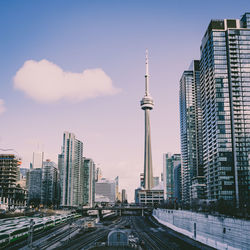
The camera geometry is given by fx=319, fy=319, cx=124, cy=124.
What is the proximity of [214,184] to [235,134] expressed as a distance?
31.5 metres

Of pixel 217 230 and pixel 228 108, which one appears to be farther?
pixel 228 108

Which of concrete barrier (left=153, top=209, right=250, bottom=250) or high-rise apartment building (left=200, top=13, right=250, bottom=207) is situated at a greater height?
high-rise apartment building (left=200, top=13, right=250, bottom=207)

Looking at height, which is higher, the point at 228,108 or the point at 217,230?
the point at 228,108

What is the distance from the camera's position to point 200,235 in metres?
98.9

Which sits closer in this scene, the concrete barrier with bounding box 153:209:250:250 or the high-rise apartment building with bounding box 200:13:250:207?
the concrete barrier with bounding box 153:209:250:250

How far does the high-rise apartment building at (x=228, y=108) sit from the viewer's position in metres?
176

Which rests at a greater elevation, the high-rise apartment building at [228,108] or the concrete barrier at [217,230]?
the high-rise apartment building at [228,108]

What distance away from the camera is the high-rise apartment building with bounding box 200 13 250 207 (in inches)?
6919

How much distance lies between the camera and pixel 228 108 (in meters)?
184

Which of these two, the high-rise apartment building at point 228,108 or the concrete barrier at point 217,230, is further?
the high-rise apartment building at point 228,108

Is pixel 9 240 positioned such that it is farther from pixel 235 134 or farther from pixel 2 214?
pixel 235 134

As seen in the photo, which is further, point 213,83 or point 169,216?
point 213,83

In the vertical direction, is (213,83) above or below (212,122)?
above

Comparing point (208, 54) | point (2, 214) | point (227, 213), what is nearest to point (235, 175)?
point (227, 213)
